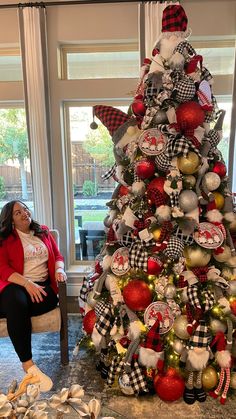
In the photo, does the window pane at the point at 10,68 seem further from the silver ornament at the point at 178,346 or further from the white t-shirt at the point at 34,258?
the silver ornament at the point at 178,346

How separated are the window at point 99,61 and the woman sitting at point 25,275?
143 centimetres

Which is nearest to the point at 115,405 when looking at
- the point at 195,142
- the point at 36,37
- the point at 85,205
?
the point at 195,142

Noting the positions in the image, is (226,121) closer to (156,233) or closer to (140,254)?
(156,233)

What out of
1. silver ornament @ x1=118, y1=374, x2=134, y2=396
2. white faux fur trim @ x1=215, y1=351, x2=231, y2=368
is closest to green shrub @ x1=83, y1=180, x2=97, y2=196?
silver ornament @ x1=118, y1=374, x2=134, y2=396

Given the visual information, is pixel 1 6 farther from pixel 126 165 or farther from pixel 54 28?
pixel 126 165

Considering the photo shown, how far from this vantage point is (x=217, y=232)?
6.46ft

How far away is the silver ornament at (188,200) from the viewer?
6.31ft

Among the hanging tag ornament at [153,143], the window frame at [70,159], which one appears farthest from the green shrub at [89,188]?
the hanging tag ornament at [153,143]

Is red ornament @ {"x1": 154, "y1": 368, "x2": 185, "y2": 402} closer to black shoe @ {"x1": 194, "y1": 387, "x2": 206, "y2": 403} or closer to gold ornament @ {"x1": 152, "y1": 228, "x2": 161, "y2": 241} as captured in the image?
black shoe @ {"x1": 194, "y1": 387, "x2": 206, "y2": 403}

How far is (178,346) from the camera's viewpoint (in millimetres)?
2000

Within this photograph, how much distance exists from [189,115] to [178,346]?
4.36ft

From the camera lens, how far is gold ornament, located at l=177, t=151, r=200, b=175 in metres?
1.92

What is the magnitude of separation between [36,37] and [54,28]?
0.19 m

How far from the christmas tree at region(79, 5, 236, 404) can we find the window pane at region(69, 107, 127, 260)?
1.22 meters
